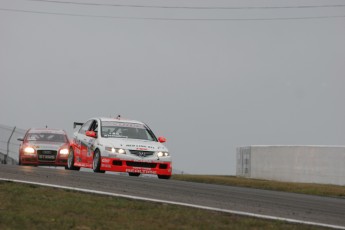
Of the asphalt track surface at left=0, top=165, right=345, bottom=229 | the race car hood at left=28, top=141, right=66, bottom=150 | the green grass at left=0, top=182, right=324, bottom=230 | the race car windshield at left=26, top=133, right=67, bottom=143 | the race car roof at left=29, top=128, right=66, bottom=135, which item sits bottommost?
the green grass at left=0, top=182, right=324, bottom=230

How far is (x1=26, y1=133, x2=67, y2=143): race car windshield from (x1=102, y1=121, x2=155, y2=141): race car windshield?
634cm

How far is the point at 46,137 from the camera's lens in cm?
2633

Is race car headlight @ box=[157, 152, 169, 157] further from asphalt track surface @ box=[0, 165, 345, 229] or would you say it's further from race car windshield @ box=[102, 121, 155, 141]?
asphalt track surface @ box=[0, 165, 345, 229]

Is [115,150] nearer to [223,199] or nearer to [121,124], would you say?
[121,124]

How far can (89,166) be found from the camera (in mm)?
20109

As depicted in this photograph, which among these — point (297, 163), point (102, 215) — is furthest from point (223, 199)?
point (297, 163)

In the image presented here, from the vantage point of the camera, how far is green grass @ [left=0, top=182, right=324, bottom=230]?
8.30m

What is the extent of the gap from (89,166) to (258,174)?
8433 mm

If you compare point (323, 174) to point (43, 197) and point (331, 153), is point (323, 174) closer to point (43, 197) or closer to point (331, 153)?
point (331, 153)

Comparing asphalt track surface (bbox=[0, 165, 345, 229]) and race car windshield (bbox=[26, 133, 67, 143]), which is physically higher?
race car windshield (bbox=[26, 133, 67, 143])

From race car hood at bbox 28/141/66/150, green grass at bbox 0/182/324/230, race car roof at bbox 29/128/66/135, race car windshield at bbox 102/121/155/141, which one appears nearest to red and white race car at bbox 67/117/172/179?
race car windshield at bbox 102/121/155/141

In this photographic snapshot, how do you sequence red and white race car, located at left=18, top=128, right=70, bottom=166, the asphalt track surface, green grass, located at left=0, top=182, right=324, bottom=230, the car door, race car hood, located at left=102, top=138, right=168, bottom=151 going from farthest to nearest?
1. red and white race car, located at left=18, top=128, right=70, bottom=166
2. the car door
3. race car hood, located at left=102, top=138, right=168, bottom=151
4. the asphalt track surface
5. green grass, located at left=0, top=182, right=324, bottom=230

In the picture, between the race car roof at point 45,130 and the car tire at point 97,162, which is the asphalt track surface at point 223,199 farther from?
the race car roof at point 45,130

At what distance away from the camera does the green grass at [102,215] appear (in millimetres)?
8297
